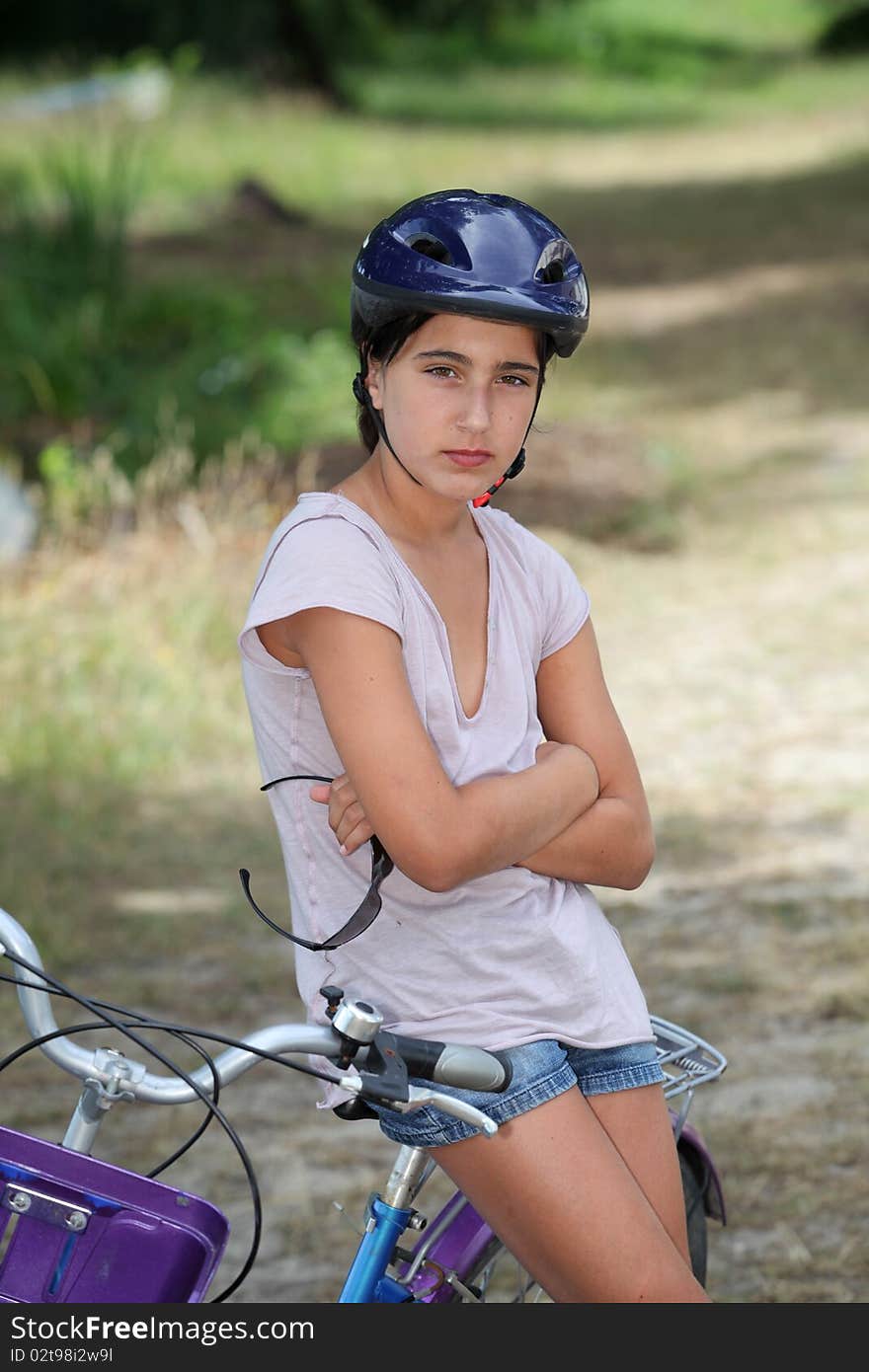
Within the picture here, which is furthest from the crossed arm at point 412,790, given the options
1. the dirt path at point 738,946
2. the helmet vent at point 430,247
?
the dirt path at point 738,946

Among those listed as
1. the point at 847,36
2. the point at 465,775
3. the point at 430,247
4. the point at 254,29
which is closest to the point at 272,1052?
the point at 465,775

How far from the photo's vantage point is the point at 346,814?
7.10 feet

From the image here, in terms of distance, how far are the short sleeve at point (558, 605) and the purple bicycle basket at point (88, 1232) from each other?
2.85 ft

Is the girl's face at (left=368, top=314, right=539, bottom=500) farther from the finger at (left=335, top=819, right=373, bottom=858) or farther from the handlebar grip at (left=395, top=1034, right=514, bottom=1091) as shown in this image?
the handlebar grip at (left=395, top=1034, right=514, bottom=1091)

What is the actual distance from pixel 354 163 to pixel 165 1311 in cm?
2172

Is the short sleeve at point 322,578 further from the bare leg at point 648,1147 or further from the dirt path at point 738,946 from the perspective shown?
the dirt path at point 738,946

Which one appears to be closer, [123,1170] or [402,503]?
[123,1170]

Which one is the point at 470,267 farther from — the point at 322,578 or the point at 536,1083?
the point at 536,1083

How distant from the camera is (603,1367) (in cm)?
198

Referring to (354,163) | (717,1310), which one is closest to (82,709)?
(717,1310)

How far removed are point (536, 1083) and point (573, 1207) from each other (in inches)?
5.8

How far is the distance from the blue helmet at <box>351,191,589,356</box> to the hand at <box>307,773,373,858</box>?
583 millimetres

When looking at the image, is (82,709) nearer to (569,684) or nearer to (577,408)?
(569,684)

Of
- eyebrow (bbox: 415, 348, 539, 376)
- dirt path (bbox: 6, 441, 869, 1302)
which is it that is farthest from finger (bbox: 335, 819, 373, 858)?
dirt path (bbox: 6, 441, 869, 1302)
